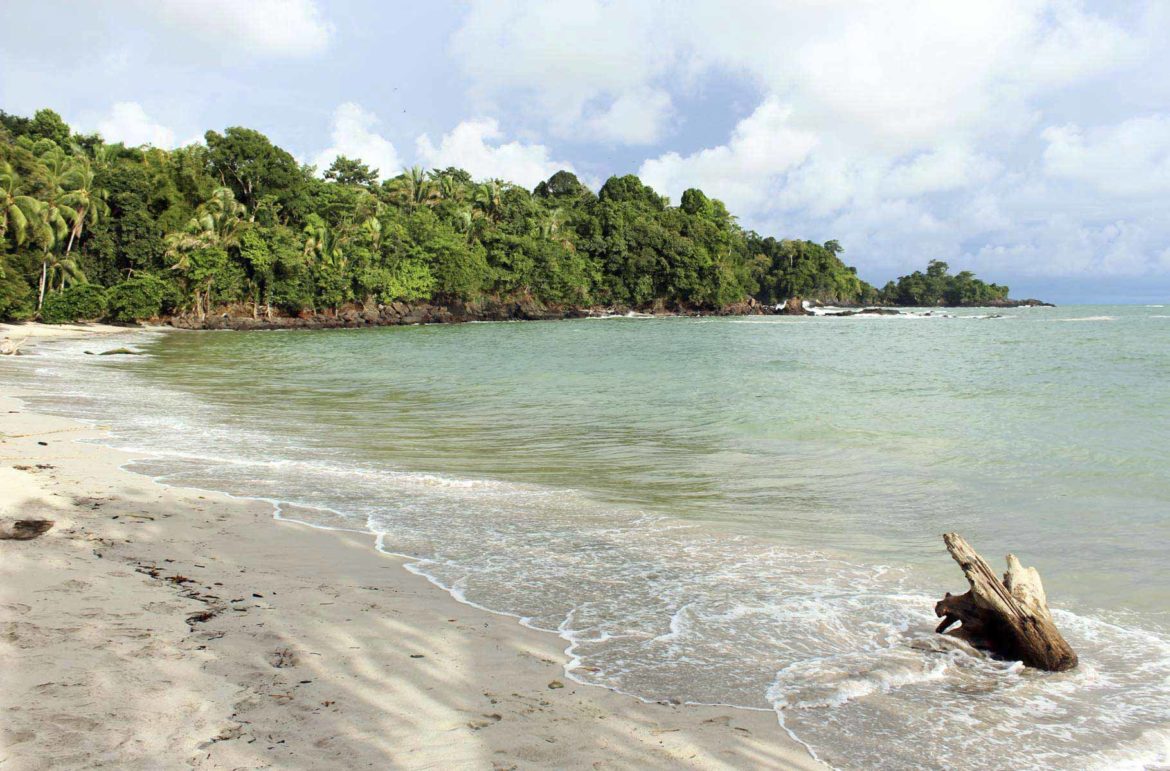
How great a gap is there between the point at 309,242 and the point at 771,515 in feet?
185

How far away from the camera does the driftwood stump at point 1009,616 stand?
4047mm

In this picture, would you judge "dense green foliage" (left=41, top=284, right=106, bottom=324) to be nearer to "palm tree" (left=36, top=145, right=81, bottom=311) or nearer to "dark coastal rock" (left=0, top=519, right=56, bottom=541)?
"palm tree" (left=36, top=145, right=81, bottom=311)

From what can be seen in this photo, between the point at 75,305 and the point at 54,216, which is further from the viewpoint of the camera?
the point at 75,305

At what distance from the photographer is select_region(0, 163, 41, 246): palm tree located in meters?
36.8

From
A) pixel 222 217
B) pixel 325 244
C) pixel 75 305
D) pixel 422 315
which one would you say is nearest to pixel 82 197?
pixel 75 305

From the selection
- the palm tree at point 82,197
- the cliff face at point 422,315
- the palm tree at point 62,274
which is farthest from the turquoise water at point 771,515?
the cliff face at point 422,315

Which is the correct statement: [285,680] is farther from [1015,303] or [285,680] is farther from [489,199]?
[1015,303]

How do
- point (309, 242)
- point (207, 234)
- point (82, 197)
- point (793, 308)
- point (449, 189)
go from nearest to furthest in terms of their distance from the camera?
point (82, 197)
point (207, 234)
point (309, 242)
point (449, 189)
point (793, 308)

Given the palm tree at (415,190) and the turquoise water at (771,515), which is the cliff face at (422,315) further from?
the turquoise water at (771,515)

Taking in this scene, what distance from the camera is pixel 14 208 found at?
3650cm

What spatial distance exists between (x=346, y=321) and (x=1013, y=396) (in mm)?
51047

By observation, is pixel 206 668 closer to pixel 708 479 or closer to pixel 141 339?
pixel 708 479

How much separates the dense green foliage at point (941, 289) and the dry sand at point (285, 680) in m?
157

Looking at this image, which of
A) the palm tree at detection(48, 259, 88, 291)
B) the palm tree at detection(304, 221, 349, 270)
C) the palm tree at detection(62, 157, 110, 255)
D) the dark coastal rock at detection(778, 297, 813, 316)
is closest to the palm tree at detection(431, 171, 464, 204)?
the palm tree at detection(304, 221, 349, 270)
